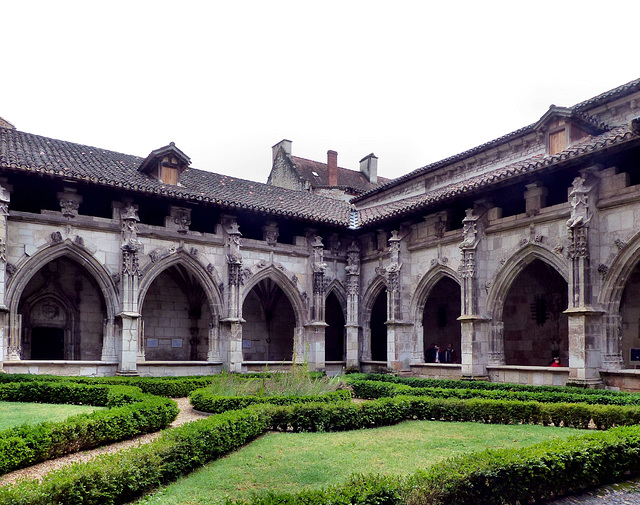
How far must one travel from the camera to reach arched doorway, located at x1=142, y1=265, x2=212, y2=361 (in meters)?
21.8

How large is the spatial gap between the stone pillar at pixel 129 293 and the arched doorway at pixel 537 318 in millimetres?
11557

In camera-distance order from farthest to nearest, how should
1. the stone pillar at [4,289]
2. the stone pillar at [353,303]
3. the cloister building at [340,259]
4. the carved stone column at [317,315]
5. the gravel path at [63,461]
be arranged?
the stone pillar at [353,303] → the carved stone column at [317,315] → the stone pillar at [4,289] → the cloister building at [340,259] → the gravel path at [63,461]

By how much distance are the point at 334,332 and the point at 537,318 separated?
29.1ft

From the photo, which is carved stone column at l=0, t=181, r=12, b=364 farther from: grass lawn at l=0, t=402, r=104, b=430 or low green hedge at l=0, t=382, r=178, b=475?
grass lawn at l=0, t=402, r=104, b=430

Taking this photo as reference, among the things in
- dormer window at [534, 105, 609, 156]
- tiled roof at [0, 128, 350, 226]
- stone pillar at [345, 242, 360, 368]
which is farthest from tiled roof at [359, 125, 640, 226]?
tiled roof at [0, 128, 350, 226]

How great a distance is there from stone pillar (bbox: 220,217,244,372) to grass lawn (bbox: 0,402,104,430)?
684 centimetres

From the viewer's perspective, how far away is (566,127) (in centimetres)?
1675

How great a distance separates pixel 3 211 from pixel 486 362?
13229 millimetres

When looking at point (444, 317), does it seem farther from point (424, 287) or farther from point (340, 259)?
point (340, 259)

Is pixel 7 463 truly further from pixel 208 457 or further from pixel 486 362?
pixel 486 362

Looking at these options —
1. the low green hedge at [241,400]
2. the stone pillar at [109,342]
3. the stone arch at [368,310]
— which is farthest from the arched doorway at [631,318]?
the stone pillar at [109,342]

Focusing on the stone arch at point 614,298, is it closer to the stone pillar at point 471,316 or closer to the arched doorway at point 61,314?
the stone pillar at point 471,316

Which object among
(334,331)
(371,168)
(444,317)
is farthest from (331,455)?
(371,168)

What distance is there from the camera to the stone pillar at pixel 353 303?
21.1 meters
